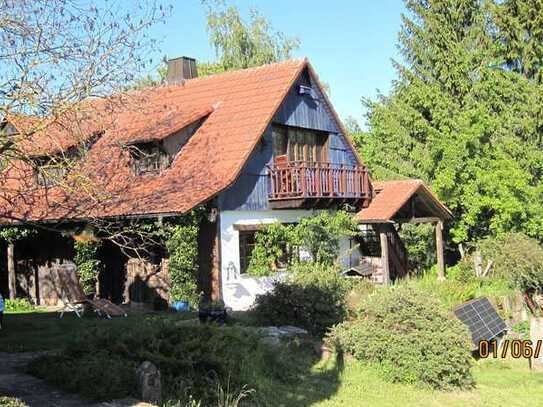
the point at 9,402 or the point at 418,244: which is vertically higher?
the point at 418,244

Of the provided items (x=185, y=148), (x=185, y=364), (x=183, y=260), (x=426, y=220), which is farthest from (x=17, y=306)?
(x=426, y=220)

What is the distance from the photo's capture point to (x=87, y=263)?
1702cm

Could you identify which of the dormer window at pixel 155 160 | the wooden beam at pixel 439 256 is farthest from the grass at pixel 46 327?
the wooden beam at pixel 439 256

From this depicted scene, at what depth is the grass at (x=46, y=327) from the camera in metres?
10.6

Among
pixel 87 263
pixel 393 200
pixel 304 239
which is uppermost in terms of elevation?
pixel 393 200

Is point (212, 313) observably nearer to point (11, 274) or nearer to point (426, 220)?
point (11, 274)

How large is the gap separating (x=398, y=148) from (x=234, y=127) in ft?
40.0

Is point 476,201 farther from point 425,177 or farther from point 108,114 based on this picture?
point 108,114

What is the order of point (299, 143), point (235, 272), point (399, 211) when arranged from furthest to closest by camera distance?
point (399, 211) < point (299, 143) < point (235, 272)

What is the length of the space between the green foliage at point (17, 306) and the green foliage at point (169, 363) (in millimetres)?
8296

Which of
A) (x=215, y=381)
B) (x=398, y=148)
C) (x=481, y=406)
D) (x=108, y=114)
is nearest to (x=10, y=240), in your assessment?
(x=108, y=114)

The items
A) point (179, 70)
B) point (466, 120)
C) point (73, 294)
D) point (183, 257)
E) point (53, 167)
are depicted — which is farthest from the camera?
point (179, 70)

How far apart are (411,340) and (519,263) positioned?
32.5 feet
